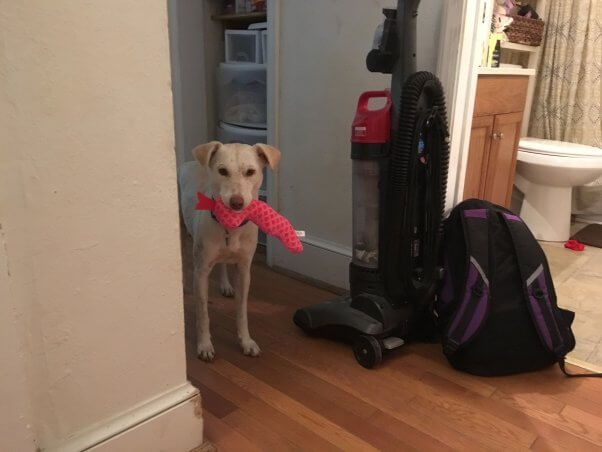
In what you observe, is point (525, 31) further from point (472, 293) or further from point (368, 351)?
point (368, 351)

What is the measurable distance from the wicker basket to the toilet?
1.98 feet

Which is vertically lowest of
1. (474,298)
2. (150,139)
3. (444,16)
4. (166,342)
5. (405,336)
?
(405,336)

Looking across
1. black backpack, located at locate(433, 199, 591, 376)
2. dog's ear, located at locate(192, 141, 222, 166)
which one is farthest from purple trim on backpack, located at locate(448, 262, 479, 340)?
dog's ear, located at locate(192, 141, 222, 166)

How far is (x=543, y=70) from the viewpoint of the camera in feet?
11.0

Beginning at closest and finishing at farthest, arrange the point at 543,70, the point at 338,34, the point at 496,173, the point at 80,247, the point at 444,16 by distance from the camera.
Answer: the point at 80,247, the point at 444,16, the point at 338,34, the point at 496,173, the point at 543,70

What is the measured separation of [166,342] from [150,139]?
46 cm

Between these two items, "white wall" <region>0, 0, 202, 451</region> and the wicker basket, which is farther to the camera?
the wicker basket

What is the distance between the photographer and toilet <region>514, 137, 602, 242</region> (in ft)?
9.18

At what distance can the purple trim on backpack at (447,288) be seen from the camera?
5.68 ft

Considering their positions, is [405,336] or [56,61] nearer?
[56,61]

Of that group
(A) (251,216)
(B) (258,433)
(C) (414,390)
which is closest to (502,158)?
(C) (414,390)

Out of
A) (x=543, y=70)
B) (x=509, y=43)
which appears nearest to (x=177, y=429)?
(x=509, y=43)

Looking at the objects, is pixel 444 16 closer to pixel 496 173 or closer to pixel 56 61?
pixel 496 173

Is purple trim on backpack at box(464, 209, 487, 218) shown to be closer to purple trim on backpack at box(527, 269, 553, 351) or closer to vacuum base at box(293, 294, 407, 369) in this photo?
purple trim on backpack at box(527, 269, 553, 351)
